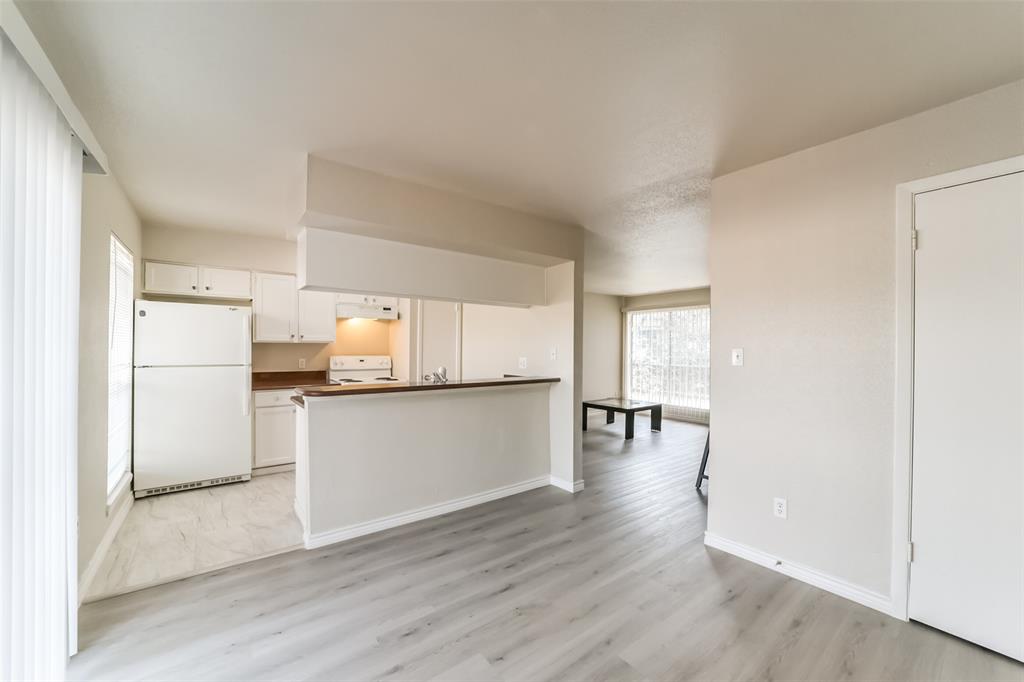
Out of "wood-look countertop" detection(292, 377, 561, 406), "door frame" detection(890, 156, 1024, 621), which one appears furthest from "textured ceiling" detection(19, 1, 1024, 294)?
"wood-look countertop" detection(292, 377, 561, 406)

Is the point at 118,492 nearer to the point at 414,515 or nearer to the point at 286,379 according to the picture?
the point at 286,379

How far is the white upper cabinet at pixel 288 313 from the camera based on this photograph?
14.7 ft

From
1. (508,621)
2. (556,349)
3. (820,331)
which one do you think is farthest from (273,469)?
(820,331)

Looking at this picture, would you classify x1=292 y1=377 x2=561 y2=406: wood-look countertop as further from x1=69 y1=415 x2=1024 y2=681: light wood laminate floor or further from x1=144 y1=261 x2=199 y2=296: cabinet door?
x1=144 y1=261 x2=199 y2=296: cabinet door

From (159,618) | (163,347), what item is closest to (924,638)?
(159,618)

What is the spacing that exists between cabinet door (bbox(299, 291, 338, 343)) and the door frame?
473cm

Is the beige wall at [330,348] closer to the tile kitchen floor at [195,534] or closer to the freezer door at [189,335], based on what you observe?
the freezer door at [189,335]

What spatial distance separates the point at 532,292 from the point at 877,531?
288 cm

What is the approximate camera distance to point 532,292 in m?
4.04

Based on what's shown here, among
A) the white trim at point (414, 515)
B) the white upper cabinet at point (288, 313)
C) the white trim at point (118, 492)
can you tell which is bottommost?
the white trim at point (414, 515)

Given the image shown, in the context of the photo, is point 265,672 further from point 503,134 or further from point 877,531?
point 877,531

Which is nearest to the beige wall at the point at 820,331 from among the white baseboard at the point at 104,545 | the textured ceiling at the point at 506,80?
the textured ceiling at the point at 506,80

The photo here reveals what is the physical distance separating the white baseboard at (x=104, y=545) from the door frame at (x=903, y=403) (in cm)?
407

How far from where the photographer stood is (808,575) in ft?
7.75
